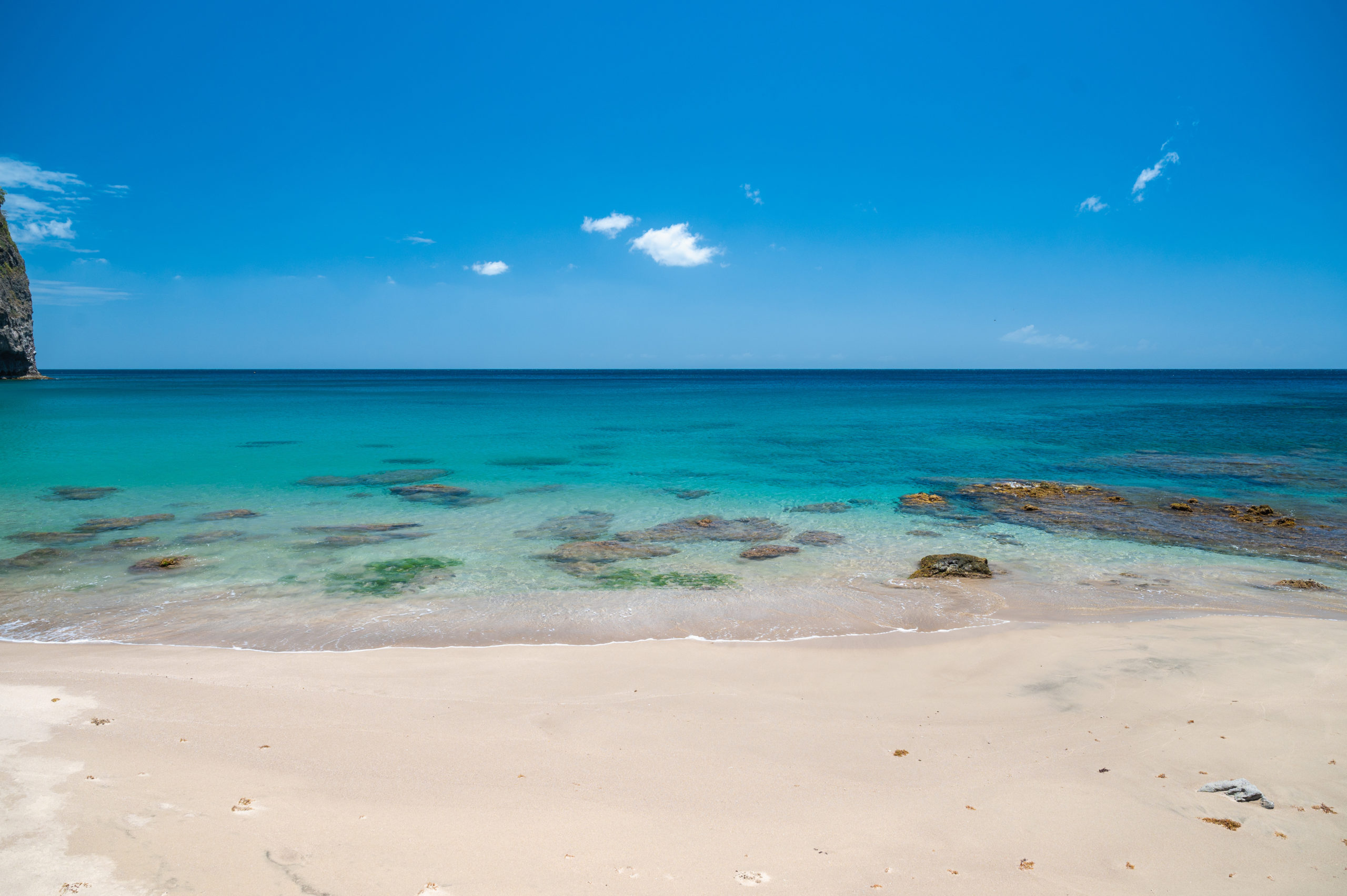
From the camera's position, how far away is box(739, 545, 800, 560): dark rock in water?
549 inches

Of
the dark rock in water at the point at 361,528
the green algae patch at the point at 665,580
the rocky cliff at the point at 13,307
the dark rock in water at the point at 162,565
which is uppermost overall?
the rocky cliff at the point at 13,307

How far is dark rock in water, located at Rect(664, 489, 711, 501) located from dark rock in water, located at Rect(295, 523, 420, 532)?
7950mm

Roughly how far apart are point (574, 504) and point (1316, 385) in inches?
6797

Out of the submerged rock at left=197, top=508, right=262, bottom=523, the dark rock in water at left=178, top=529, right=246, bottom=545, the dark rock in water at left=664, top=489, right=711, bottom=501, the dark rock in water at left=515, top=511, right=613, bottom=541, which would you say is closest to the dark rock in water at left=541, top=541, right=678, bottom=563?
the dark rock in water at left=515, top=511, right=613, bottom=541

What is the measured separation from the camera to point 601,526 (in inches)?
660

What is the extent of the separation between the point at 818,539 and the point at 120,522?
17.6 meters

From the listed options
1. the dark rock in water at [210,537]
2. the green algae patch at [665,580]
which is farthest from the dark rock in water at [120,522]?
the green algae patch at [665,580]

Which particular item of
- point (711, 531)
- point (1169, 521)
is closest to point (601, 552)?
point (711, 531)

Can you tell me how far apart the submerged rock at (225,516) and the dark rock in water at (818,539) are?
569 inches

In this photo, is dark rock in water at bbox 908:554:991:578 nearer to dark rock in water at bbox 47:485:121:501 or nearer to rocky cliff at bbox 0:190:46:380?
dark rock in water at bbox 47:485:121:501

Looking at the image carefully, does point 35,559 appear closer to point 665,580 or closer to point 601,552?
point 601,552

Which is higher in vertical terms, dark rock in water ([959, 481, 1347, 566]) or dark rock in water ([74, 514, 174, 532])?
dark rock in water ([959, 481, 1347, 566])

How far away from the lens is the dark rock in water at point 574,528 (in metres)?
15.7

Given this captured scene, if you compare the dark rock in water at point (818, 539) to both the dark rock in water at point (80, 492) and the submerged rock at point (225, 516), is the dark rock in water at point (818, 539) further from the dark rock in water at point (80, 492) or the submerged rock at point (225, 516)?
the dark rock in water at point (80, 492)
